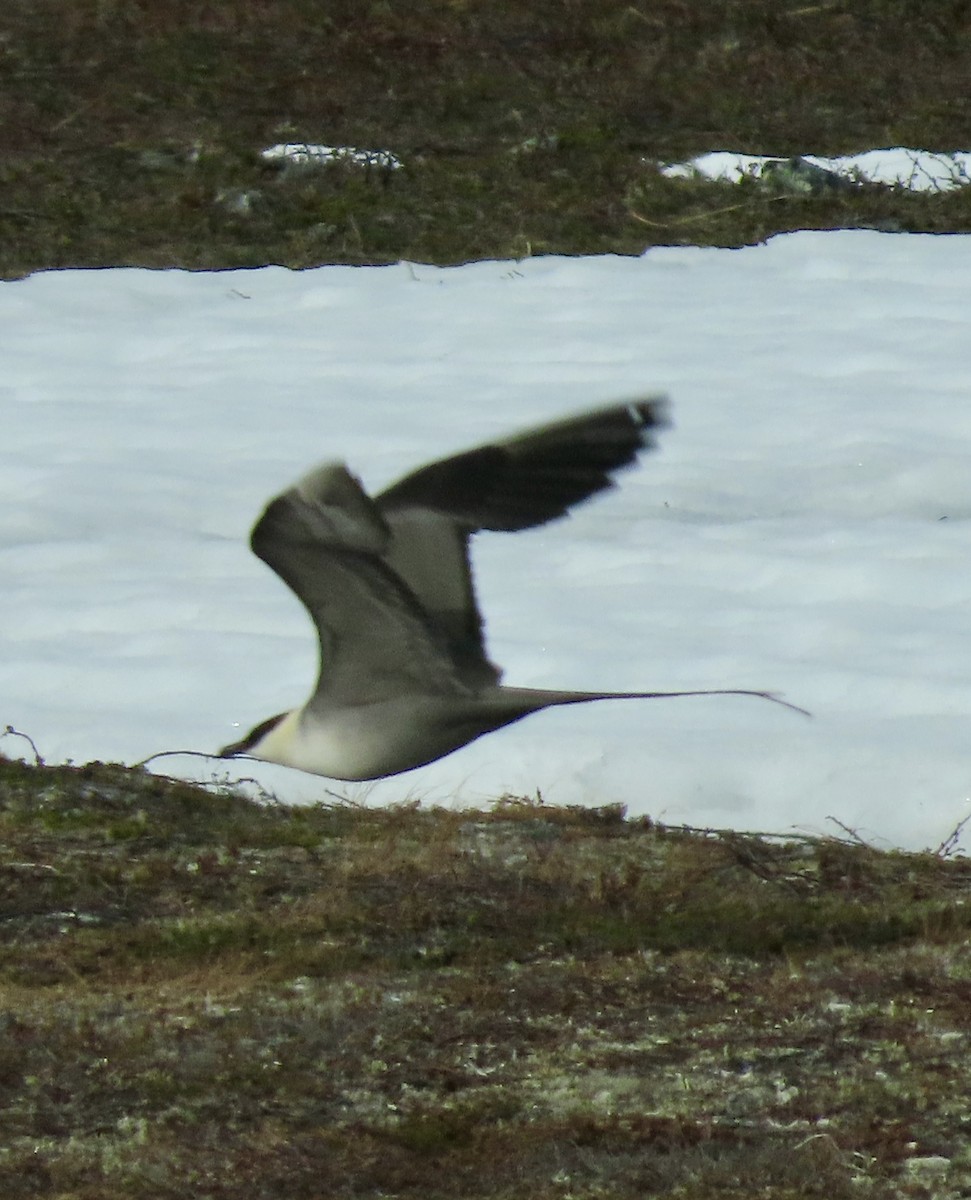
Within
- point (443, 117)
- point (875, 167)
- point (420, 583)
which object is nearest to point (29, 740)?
point (420, 583)

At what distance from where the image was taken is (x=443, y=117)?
17016 millimetres

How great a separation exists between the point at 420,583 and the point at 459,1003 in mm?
1297

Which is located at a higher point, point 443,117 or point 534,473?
point 443,117

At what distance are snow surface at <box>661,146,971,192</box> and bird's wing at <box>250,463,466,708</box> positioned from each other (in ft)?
37.2

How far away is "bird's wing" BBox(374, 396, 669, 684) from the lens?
4730 millimetres

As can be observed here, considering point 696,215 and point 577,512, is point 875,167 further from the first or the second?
point 577,512

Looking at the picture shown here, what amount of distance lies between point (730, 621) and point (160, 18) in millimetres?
11256

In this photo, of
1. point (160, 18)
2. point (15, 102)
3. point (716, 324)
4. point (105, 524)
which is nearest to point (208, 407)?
point (105, 524)

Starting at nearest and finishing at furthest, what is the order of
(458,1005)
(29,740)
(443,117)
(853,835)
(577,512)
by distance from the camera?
1. (458,1005)
2. (853,835)
3. (29,740)
4. (577,512)
5. (443,117)

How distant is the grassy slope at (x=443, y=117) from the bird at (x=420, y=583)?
32.7 feet

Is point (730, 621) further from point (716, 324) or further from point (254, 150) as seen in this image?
point (254, 150)

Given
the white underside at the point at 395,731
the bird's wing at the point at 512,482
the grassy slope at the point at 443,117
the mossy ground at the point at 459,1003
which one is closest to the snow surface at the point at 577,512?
Result: the mossy ground at the point at 459,1003

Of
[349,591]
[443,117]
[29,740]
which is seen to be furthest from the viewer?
[443,117]

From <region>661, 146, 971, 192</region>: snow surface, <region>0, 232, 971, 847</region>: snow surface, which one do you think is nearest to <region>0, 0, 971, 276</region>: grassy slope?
<region>661, 146, 971, 192</region>: snow surface
